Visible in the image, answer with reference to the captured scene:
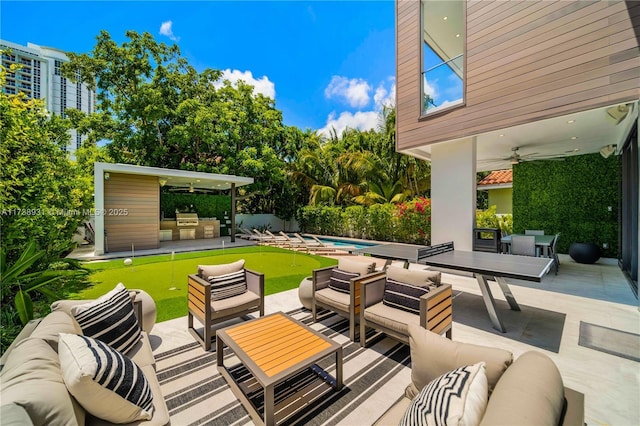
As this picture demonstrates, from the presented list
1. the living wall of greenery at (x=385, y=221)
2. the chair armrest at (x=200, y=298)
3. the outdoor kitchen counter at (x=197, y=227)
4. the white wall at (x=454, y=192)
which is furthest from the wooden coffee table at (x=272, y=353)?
the outdoor kitchen counter at (x=197, y=227)

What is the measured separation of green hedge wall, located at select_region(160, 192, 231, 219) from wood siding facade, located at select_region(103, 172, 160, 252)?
4.81 metres

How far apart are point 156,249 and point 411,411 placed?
1300cm

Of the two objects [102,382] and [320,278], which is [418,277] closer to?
[320,278]

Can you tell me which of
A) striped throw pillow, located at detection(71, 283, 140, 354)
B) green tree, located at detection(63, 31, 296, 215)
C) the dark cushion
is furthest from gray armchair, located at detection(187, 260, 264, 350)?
green tree, located at detection(63, 31, 296, 215)

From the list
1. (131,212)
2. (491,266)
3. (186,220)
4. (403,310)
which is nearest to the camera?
(403,310)

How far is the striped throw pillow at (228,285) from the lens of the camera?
3.98 metres

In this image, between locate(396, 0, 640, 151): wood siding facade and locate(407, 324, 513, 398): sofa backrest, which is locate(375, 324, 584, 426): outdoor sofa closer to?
locate(407, 324, 513, 398): sofa backrest

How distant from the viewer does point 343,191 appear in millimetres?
17609

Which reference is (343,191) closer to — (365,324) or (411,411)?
(365,324)

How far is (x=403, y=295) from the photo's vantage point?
3568mm

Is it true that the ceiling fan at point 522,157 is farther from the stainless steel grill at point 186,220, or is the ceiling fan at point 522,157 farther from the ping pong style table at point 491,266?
the stainless steel grill at point 186,220

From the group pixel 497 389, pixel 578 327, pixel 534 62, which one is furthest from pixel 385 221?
pixel 497 389

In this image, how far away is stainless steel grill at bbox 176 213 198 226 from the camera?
14.9 m

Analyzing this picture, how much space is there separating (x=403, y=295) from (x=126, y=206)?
1226cm
